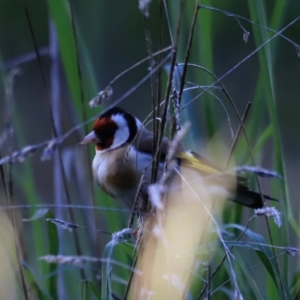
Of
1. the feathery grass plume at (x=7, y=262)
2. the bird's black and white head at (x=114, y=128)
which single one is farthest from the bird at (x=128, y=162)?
the feathery grass plume at (x=7, y=262)

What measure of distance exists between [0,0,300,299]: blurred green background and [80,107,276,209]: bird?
0.13ft

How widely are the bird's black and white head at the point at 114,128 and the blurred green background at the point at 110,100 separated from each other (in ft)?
0.23

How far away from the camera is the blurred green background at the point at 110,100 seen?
137 cm

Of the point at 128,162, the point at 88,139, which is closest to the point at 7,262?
the point at 88,139

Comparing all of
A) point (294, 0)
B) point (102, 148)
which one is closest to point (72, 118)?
point (102, 148)

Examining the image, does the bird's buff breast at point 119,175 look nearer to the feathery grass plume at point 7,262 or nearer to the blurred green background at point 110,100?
the blurred green background at point 110,100

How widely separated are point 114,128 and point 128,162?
199 millimetres

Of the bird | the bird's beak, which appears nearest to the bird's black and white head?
the bird

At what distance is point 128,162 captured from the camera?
166 centimetres

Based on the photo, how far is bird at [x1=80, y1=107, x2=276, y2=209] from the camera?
1.47 m

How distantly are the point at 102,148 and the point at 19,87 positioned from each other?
9.76 ft

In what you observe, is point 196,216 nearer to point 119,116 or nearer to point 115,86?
point 119,116

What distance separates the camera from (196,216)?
1459mm

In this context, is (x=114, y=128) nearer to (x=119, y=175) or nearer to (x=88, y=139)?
(x=119, y=175)
